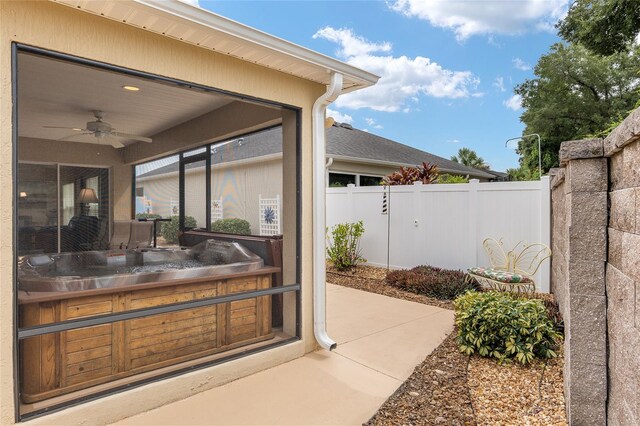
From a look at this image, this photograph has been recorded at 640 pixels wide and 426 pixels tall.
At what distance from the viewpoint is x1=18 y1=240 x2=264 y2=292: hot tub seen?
2574 mm

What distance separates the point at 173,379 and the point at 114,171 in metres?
2.07

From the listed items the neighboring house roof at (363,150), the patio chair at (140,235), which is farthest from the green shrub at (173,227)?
the neighboring house roof at (363,150)

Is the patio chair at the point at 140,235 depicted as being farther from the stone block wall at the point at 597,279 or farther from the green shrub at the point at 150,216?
the stone block wall at the point at 597,279

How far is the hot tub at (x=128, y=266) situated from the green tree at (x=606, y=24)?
13189mm

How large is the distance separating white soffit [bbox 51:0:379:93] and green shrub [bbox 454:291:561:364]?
260cm

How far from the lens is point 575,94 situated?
62.5ft

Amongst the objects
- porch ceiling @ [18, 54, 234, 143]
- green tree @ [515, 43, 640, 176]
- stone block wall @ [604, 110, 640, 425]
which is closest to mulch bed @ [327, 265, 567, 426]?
stone block wall @ [604, 110, 640, 425]

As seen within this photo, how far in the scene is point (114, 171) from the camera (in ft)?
12.0

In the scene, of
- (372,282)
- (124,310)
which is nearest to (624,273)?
(124,310)

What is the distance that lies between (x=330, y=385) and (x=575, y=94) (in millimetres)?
21852

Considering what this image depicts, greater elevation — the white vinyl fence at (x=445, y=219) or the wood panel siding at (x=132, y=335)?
the white vinyl fence at (x=445, y=219)

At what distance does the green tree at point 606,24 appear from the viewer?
10.7 m

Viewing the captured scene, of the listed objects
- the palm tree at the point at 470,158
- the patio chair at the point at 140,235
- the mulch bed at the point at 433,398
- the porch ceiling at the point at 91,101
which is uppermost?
the palm tree at the point at 470,158

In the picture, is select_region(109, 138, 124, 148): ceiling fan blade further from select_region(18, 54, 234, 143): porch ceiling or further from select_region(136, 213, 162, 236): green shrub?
select_region(136, 213, 162, 236): green shrub
